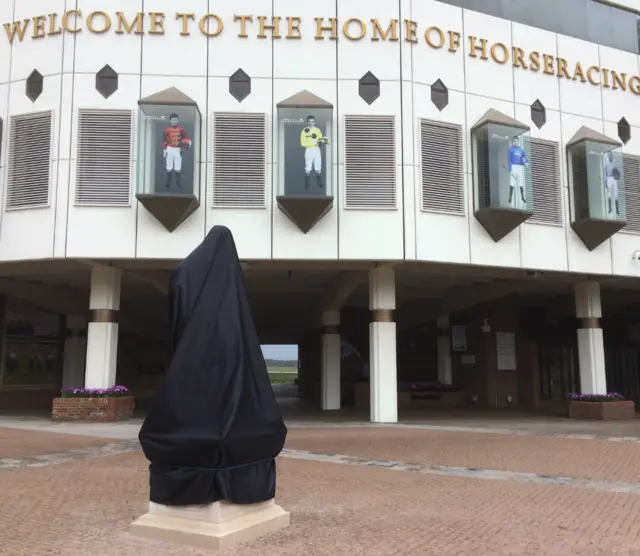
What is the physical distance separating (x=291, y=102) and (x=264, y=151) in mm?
1612

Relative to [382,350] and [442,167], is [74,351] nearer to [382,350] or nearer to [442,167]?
[382,350]

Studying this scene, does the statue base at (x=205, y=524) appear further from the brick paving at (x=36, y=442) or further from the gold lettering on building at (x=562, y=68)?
the gold lettering on building at (x=562, y=68)

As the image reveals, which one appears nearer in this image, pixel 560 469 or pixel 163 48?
pixel 560 469

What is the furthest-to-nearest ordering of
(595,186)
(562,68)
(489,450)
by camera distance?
(562,68) < (595,186) < (489,450)

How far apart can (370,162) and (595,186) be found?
312 inches

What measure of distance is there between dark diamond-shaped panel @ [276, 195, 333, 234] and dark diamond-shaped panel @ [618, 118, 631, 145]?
11766mm

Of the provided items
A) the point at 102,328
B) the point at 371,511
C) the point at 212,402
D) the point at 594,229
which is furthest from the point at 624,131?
the point at 212,402

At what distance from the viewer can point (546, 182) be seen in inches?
814

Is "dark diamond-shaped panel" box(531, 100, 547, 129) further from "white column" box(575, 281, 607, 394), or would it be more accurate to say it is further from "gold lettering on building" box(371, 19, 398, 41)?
"white column" box(575, 281, 607, 394)

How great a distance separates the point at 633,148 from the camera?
73.9 ft

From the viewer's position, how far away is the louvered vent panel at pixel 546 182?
2041 centimetres

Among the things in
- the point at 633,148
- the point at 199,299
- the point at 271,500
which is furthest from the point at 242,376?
the point at 633,148

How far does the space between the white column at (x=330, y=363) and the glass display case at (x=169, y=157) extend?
9611 millimetres

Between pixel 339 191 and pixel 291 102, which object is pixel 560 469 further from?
pixel 291 102
